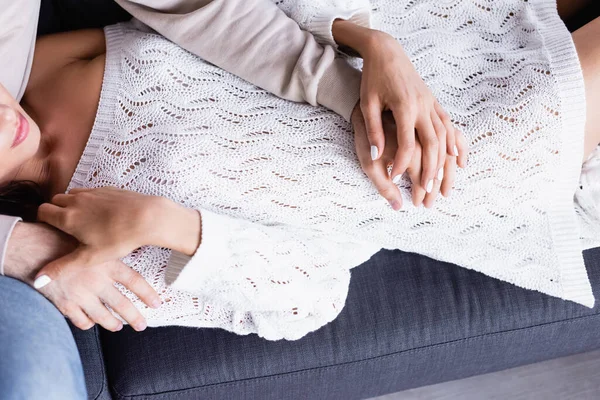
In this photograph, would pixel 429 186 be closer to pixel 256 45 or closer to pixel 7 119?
pixel 256 45

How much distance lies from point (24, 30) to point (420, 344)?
3.38 feet

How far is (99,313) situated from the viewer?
3.32 ft

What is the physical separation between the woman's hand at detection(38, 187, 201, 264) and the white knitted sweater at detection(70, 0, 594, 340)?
0.04 m

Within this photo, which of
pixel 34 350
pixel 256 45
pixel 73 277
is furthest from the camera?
pixel 256 45

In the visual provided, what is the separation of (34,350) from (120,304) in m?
0.17

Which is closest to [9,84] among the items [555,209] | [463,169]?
[463,169]

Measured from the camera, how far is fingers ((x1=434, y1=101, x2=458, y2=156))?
3.39 feet

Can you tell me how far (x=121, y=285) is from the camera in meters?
1.04

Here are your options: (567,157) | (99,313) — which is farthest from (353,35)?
(99,313)

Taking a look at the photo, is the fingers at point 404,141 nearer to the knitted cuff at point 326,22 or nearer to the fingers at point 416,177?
the fingers at point 416,177

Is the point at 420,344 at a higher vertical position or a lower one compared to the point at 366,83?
lower

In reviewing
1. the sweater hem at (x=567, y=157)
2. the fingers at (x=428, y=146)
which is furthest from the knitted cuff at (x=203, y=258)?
the sweater hem at (x=567, y=157)

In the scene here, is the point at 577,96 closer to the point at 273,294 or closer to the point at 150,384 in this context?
the point at 273,294

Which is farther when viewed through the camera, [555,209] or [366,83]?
[555,209]
